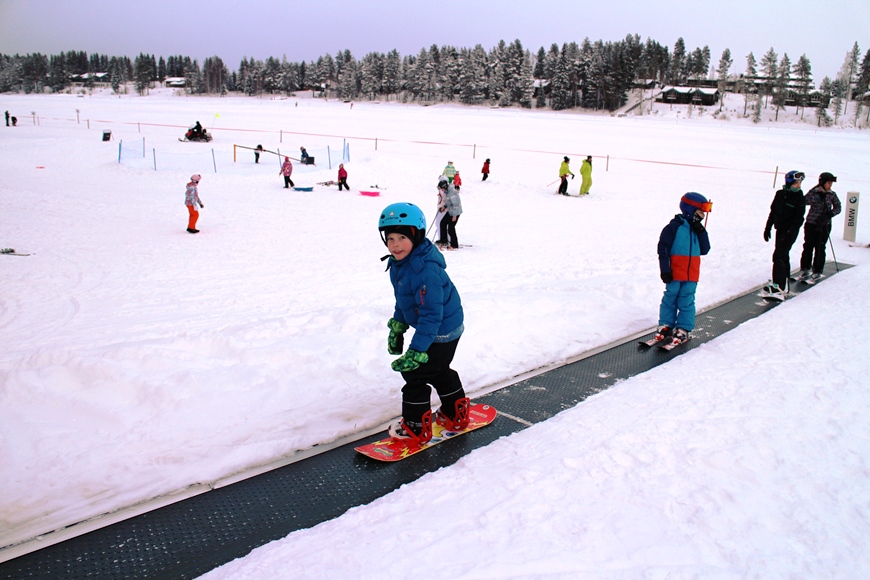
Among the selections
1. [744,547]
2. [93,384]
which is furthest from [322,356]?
[744,547]

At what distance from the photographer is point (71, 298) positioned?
8.38m

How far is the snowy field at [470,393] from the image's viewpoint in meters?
2.88

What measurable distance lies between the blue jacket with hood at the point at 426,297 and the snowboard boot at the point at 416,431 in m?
0.61

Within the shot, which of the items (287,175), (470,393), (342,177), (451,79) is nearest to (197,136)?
(287,175)

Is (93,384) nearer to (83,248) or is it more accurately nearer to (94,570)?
(94,570)

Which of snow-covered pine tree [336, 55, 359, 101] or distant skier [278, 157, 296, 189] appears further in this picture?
snow-covered pine tree [336, 55, 359, 101]

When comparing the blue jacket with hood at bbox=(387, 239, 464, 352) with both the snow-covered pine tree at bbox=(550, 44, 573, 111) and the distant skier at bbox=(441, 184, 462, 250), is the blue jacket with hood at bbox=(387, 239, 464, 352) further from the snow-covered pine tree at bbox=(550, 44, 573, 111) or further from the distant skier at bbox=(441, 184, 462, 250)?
the snow-covered pine tree at bbox=(550, 44, 573, 111)

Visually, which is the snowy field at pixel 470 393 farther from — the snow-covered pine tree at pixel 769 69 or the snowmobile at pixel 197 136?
the snow-covered pine tree at pixel 769 69

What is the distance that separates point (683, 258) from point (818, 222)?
4.66 metres

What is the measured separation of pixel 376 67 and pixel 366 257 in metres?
119

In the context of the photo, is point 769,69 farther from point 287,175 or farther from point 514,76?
point 287,175

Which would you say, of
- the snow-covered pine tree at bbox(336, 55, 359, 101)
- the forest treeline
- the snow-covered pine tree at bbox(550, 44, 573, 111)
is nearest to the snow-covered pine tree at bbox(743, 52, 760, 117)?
the forest treeline

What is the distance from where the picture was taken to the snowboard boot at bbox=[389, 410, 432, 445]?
4020 mm

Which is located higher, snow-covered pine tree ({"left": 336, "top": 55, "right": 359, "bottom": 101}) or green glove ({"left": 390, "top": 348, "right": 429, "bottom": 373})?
snow-covered pine tree ({"left": 336, "top": 55, "right": 359, "bottom": 101})
